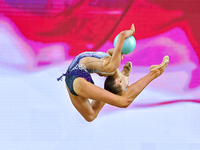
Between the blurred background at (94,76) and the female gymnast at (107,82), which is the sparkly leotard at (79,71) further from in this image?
the blurred background at (94,76)

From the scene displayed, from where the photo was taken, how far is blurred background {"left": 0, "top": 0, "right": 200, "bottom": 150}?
2.90 meters

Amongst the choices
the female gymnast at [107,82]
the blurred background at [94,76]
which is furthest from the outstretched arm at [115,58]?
the blurred background at [94,76]

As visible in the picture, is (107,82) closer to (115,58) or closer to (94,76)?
(115,58)

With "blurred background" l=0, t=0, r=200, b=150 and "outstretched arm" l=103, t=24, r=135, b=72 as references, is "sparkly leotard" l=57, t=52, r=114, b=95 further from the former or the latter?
"blurred background" l=0, t=0, r=200, b=150

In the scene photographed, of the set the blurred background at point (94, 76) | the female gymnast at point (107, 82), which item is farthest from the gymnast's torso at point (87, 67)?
the blurred background at point (94, 76)

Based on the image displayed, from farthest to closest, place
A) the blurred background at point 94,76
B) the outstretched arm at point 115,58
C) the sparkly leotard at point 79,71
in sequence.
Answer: the blurred background at point 94,76 → the sparkly leotard at point 79,71 → the outstretched arm at point 115,58

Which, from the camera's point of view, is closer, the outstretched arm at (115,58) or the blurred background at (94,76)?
the outstretched arm at (115,58)

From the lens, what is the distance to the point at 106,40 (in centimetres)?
294

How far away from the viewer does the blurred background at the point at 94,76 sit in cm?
290

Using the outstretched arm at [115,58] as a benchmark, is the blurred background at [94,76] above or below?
below

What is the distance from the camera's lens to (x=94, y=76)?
2930 millimetres

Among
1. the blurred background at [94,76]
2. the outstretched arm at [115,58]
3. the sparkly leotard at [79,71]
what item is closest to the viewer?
the outstretched arm at [115,58]

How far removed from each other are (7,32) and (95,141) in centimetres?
156

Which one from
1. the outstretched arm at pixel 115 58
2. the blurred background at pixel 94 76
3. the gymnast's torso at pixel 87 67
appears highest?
the outstretched arm at pixel 115 58
